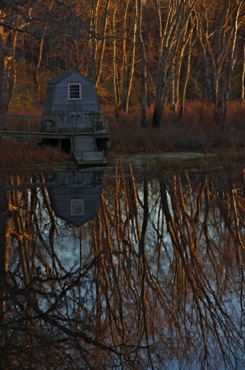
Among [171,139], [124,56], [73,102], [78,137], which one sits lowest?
[171,139]

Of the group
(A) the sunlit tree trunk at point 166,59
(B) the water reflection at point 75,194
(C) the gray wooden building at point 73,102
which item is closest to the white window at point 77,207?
(B) the water reflection at point 75,194

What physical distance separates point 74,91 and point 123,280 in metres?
21.7

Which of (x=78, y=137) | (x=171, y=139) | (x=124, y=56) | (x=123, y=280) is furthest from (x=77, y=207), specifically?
(x=124, y=56)

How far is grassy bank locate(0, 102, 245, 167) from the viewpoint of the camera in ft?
83.7

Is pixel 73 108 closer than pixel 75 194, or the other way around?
pixel 75 194

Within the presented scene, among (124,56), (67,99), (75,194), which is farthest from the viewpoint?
(124,56)

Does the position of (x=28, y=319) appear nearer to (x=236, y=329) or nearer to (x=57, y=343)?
(x=57, y=343)

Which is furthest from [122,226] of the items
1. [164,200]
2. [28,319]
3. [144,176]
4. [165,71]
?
[165,71]

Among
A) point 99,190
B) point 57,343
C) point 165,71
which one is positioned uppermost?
point 165,71

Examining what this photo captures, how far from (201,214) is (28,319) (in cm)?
732

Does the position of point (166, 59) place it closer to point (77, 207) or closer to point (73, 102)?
point (73, 102)

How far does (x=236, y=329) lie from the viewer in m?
7.96

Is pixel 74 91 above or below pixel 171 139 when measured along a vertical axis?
above

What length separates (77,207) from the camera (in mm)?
16219
